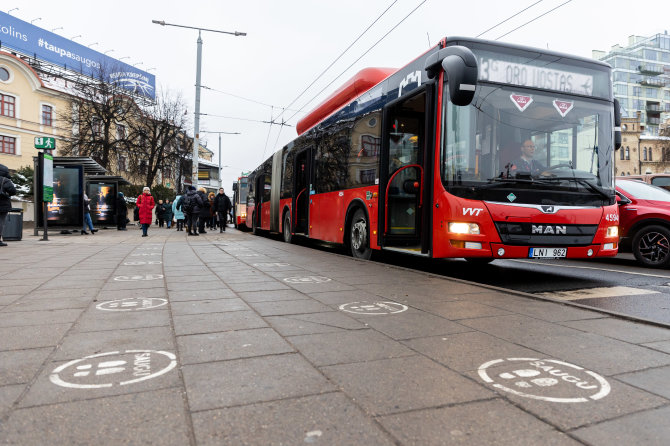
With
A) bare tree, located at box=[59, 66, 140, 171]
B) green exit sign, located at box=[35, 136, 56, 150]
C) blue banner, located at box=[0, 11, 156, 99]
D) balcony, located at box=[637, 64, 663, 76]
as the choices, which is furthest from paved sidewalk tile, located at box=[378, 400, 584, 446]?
balcony, located at box=[637, 64, 663, 76]

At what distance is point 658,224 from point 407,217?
446cm

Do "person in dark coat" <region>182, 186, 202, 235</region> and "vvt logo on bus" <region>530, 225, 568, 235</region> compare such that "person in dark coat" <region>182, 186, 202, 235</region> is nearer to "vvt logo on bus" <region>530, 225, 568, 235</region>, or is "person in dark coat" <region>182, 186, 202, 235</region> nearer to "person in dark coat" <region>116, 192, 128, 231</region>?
"person in dark coat" <region>116, 192, 128, 231</region>

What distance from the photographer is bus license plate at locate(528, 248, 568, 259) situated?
6.21 metres

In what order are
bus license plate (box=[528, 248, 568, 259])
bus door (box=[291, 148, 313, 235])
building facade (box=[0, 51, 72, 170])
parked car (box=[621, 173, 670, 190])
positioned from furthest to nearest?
building facade (box=[0, 51, 72, 170]), bus door (box=[291, 148, 313, 235]), parked car (box=[621, 173, 670, 190]), bus license plate (box=[528, 248, 568, 259])

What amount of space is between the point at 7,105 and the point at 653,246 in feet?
162

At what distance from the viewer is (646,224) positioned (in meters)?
8.75

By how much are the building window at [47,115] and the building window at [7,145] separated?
346 cm

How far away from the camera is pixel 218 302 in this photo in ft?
15.4

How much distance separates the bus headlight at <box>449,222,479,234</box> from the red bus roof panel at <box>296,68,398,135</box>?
4057 millimetres

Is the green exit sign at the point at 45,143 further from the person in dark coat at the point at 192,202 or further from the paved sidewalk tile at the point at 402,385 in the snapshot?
the paved sidewalk tile at the point at 402,385

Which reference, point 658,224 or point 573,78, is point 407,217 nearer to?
point 573,78

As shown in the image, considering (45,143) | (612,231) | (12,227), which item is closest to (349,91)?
(612,231)

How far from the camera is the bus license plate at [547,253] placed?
6207mm

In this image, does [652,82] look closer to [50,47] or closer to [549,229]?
[50,47]
